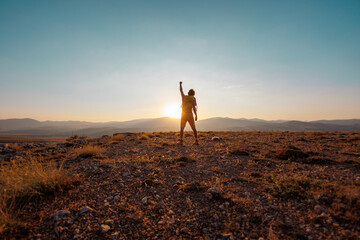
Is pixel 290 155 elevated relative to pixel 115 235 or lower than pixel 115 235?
elevated

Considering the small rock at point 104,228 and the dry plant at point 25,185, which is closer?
the small rock at point 104,228

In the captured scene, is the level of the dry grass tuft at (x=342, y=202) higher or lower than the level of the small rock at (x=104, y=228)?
higher

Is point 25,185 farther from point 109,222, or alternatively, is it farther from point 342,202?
point 342,202

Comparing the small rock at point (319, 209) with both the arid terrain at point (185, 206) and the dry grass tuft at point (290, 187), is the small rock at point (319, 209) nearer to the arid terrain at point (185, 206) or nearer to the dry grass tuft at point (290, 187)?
the arid terrain at point (185, 206)

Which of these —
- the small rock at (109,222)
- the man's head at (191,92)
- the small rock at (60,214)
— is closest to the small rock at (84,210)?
the small rock at (60,214)

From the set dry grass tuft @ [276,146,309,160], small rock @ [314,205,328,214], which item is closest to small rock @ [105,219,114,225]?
small rock @ [314,205,328,214]

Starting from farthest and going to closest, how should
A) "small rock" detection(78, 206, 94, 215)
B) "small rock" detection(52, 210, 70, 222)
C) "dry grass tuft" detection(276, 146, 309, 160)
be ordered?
"dry grass tuft" detection(276, 146, 309, 160)
"small rock" detection(78, 206, 94, 215)
"small rock" detection(52, 210, 70, 222)

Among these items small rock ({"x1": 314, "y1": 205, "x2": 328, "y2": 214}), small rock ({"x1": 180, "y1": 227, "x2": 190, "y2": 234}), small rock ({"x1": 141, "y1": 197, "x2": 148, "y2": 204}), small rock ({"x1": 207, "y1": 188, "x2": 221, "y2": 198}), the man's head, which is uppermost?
the man's head

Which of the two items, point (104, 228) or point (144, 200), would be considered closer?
point (104, 228)

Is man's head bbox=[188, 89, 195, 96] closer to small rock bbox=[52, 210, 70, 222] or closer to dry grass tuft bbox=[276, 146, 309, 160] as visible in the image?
dry grass tuft bbox=[276, 146, 309, 160]

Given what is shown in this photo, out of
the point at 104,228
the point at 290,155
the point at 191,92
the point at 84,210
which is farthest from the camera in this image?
the point at 191,92

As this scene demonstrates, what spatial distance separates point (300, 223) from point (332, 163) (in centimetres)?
474

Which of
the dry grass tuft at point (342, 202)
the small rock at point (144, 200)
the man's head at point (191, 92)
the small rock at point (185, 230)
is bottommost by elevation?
the small rock at point (185, 230)

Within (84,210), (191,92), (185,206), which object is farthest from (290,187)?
(191,92)
